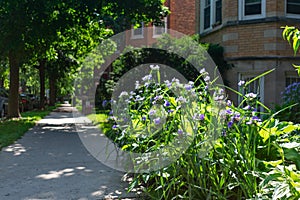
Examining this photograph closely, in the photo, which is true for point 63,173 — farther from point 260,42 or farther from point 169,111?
point 260,42

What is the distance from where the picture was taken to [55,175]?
4.89 metres

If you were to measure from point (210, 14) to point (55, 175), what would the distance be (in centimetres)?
925

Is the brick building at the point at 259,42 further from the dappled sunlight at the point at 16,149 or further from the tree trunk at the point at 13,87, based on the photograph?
the tree trunk at the point at 13,87

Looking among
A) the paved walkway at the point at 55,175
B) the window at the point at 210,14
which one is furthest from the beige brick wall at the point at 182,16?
the paved walkway at the point at 55,175

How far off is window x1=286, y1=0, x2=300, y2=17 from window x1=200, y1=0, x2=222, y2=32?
212cm

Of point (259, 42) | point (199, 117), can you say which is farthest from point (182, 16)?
point (199, 117)

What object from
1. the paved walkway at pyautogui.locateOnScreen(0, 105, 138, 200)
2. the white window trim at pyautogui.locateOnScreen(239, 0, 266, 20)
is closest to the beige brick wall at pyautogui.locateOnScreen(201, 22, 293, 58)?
the white window trim at pyautogui.locateOnScreen(239, 0, 266, 20)

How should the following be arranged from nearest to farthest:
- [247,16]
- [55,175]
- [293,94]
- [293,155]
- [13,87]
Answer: [293,155], [55,175], [293,94], [247,16], [13,87]

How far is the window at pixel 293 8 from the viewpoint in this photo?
35.0ft

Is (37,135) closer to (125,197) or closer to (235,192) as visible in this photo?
(125,197)

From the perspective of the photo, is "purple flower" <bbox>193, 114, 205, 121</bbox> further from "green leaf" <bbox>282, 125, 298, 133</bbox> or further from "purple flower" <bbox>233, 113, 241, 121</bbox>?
"green leaf" <bbox>282, 125, 298, 133</bbox>

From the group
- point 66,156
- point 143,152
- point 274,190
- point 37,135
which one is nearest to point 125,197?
point 143,152

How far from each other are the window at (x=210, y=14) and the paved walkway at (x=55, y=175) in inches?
274

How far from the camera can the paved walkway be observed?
4.02 meters
